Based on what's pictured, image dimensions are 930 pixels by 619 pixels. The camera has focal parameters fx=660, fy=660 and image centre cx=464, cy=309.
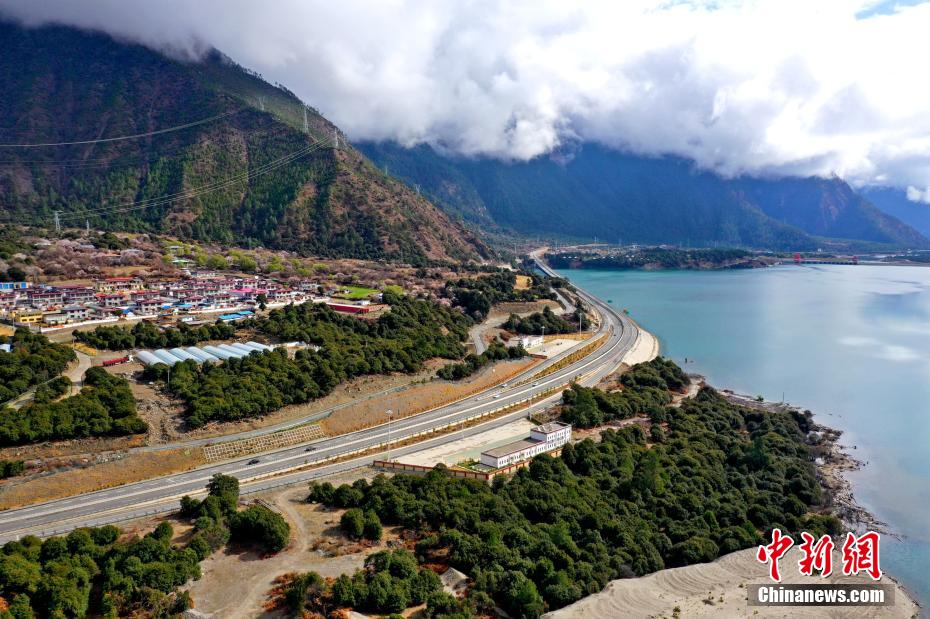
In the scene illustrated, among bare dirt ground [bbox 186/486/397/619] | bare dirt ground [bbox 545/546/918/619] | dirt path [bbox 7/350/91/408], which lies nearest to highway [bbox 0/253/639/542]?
bare dirt ground [bbox 186/486/397/619]

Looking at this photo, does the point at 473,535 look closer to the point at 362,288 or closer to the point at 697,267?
the point at 362,288

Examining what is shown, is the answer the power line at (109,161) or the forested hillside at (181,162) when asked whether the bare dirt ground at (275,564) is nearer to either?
the forested hillside at (181,162)

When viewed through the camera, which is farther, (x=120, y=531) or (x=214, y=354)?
(x=214, y=354)

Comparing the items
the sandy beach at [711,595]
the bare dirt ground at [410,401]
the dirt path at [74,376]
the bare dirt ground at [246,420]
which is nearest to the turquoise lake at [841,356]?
the sandy beach at [711,595]

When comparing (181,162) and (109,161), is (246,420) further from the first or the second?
(109,161)

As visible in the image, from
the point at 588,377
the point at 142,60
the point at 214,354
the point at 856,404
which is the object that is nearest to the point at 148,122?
the point at 142,60

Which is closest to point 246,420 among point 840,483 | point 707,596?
point 707,596

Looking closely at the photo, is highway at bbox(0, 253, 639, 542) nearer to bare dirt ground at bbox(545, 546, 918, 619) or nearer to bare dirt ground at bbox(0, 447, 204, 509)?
bare dirt ground at bbox(0, 447, 204, 509)
